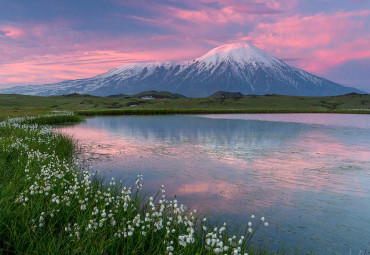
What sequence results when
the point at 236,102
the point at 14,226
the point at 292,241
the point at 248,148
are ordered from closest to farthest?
the point at 14,226 → the point at 292,241 → the point at 248,148 → the point at 236,102

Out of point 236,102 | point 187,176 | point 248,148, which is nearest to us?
point 187,176

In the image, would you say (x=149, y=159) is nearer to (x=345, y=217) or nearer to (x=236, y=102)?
(x=345, y=217)

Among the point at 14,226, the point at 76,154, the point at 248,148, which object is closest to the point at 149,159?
the point at 76,154

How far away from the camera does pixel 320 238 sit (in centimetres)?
825

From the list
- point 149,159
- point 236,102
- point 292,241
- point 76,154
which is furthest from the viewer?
point 236,102

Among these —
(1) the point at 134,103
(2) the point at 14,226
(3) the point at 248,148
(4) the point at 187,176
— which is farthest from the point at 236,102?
(2) the point at 14,226

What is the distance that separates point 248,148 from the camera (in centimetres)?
2277

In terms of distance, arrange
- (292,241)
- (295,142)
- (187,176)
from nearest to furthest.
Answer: (292,241)
(187,176)
(295,142)

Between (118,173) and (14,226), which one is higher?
(14,226)

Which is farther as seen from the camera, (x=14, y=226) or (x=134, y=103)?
(x=134, y=103)

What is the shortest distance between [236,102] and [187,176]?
113m

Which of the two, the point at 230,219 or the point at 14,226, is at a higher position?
the point at 14,226

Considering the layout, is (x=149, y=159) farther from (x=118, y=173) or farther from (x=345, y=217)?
(x=345, y=217)

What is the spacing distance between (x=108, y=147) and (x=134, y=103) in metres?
108
